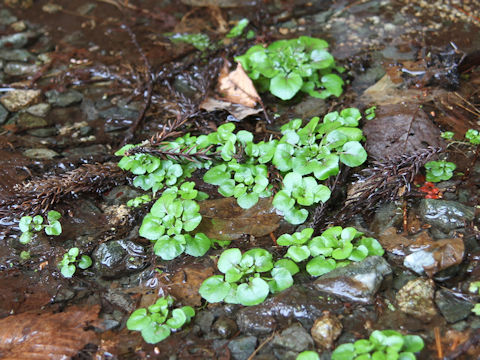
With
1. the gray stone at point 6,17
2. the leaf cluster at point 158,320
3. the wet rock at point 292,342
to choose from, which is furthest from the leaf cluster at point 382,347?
the gray stone at point 6,17

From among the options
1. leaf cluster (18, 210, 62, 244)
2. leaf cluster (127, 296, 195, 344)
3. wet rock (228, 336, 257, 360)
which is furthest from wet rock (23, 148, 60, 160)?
wet rock (228, 336, 257, 360)

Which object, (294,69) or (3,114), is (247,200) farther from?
(3,114)

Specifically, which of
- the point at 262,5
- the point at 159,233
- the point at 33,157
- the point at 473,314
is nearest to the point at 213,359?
the point at 159,233

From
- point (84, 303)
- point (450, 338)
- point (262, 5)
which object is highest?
point (262, 5)

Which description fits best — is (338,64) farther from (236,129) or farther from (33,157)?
(33,157)

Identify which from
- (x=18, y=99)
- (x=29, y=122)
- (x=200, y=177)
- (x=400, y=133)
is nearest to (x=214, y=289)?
(x=200, y=177)

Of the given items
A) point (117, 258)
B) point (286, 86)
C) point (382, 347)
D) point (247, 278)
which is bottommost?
point (117, 258)
